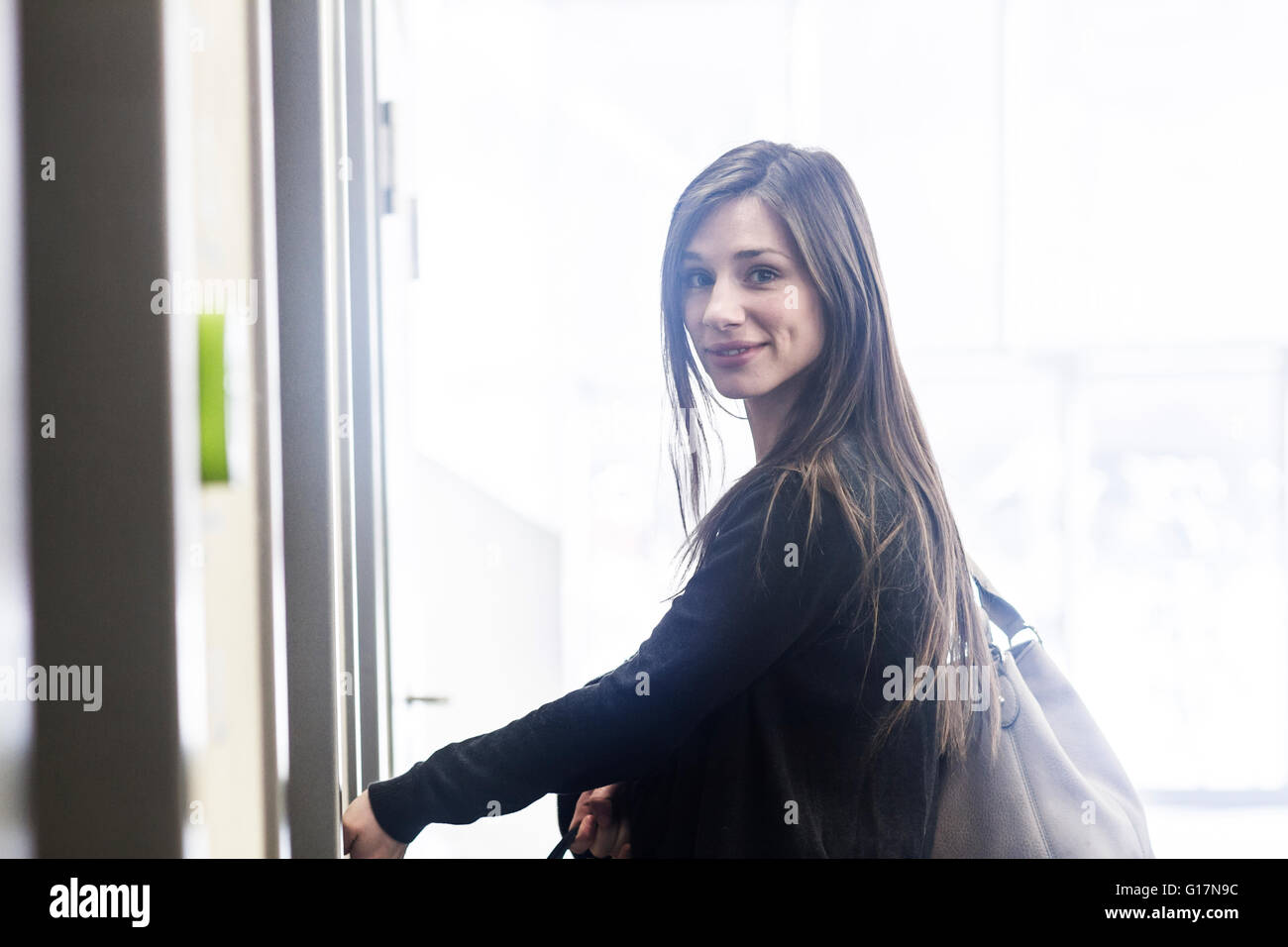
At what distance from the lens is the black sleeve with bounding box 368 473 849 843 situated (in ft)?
1.85

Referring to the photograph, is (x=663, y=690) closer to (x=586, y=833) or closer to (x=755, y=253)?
(x=586, y=833)

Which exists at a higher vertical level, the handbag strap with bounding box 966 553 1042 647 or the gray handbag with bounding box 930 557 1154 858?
the handbag strap with bounding box 966 553 1042 647

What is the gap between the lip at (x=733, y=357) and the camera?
0.62 meters

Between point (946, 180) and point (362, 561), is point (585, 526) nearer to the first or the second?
point (362, 561)

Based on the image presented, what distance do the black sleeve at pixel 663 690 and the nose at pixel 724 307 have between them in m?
0.14

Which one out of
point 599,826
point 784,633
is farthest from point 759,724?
point 599,826

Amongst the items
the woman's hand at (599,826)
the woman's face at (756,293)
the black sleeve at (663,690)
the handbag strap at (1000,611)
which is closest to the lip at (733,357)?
the woman's face at (756,293)

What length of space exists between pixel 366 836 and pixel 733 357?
444 millimetres

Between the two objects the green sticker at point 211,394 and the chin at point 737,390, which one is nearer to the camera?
the green sticker at point 211,394

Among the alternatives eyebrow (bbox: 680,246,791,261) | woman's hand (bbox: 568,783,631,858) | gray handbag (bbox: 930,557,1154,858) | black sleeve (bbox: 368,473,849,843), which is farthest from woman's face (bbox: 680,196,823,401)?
woman's hand (bbox: 568,783,631,858)

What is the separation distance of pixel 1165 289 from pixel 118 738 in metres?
1.81

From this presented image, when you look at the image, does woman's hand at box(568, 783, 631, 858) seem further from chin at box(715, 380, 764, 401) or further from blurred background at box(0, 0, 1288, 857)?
chin at box(715, 380, 764, 401)

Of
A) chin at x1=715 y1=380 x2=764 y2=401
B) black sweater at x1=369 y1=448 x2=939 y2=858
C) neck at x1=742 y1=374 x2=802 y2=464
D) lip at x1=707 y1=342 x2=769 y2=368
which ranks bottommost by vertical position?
black sweater at x1=369 y1=448 x2=939 y2=858

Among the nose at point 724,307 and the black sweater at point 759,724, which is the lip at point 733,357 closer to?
the nose at point 724,307
